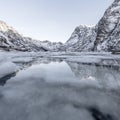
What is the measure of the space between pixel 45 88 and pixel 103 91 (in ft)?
9.27

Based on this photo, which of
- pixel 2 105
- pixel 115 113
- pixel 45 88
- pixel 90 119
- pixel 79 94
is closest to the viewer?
pixel 90 119

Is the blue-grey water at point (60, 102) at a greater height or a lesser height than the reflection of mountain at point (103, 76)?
greater

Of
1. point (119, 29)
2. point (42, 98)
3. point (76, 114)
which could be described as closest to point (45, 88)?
point (42, 98)

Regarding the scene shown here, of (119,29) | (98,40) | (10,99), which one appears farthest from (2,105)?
(98,40)

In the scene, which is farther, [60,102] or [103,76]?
[103,76]

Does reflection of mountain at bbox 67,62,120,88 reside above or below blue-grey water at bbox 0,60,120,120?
below

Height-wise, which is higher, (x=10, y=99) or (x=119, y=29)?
(x=119, y=29)

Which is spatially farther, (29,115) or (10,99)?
(10,99)

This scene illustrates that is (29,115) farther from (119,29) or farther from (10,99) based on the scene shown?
(119,29)

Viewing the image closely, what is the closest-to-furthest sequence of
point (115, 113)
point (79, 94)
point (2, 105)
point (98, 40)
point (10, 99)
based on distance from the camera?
point (115, 113) < point (2, 105) < point (10, 99) < point (79, 94) < point (98, 40)

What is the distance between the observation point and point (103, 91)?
23.1 ft

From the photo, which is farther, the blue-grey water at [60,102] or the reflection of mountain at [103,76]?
the reflection of mountain at [103,76]

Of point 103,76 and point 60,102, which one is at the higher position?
point 60,102

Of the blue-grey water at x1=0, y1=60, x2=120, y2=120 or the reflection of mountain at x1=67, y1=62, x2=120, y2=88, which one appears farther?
the reflection of mountain at x1=67, y1=62, x2=120, y2=88
